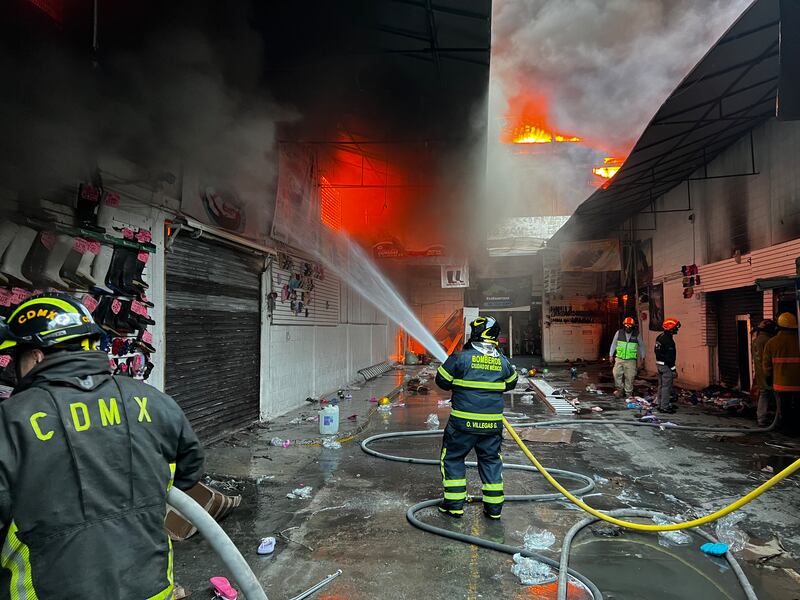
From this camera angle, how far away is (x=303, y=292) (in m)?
9.73

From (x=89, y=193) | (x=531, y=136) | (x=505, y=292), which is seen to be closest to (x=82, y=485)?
(x=89, y=193)

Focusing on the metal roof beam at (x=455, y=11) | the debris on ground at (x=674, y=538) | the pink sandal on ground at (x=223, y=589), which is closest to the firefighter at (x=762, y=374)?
the debris on ground at (x=674, y=538)

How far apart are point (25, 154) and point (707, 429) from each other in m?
9.12

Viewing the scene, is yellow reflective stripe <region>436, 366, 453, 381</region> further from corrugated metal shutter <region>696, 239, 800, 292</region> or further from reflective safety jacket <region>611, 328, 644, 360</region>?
reflective safety jacket <region>611, 328, 644, 360</region>

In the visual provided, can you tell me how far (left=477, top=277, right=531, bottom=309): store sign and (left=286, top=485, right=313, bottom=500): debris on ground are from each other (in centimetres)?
1905

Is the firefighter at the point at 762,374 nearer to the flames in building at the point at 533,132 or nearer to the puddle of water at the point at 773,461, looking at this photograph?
the puddle of water at the point at 773,461

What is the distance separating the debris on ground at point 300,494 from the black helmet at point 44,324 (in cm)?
353

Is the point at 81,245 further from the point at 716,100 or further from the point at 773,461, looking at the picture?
the point at 716,100

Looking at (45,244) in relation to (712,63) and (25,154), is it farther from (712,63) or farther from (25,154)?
(712,63)

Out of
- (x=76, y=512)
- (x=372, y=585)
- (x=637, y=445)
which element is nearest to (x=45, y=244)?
(x=76, y=512)

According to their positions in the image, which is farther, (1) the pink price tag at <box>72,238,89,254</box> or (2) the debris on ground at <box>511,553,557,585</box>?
(1) the pink price tag at <box>72,238,89,254</box>

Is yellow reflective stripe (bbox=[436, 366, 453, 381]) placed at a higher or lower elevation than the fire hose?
higher

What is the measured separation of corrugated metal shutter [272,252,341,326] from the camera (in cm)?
859

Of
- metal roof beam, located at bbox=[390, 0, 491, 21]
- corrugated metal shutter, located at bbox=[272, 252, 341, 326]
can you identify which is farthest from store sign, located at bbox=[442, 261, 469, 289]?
metal roof beam, located at bbox=[390, 0, 491, 21]
